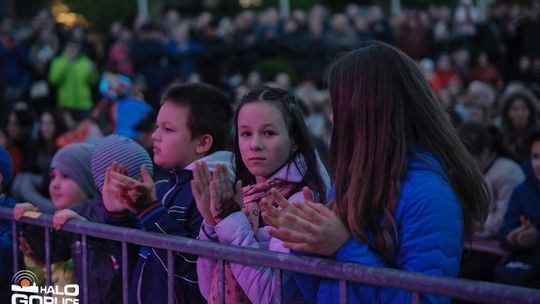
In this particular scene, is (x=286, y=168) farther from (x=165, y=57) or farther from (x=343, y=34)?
(x=343, y=34)

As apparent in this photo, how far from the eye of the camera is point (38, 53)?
15.3m

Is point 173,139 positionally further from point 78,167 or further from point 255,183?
point 78,167

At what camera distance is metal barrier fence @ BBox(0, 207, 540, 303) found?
→ 2.31 meters

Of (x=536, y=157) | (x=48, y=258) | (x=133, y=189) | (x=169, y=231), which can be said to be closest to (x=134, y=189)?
(x=133, y=189)

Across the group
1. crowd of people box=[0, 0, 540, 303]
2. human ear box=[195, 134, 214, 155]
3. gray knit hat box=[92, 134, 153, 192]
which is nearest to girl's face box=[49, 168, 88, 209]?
crowd of people box=[0, 0, 540, 303]

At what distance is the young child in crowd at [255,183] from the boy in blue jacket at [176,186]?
0.82 ft

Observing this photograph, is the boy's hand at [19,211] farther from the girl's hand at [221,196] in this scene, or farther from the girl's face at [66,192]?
the girl's hand at [221,196]

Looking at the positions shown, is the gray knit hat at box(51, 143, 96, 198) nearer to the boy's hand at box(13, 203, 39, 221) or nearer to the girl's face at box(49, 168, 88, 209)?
the girl's face at box(49, 168, 88, 209)

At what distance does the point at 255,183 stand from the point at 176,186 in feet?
1.23

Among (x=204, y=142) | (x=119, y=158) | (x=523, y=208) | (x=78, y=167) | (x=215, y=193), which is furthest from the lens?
(x=523, y=208)

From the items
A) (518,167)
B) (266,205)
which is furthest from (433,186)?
(518,167)

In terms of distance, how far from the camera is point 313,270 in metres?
2.75

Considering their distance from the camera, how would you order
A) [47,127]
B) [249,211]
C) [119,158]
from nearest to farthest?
1. [249,211]
2. [119,158]
3. [47,127]

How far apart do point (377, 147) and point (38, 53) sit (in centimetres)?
1312
